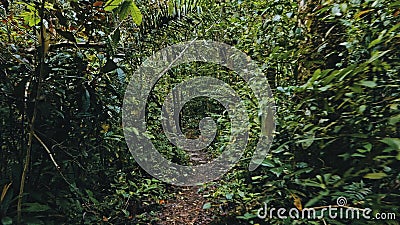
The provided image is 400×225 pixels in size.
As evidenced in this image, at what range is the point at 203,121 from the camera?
10.4 ft

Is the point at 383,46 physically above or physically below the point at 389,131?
above

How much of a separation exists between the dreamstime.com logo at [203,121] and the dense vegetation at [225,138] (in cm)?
8

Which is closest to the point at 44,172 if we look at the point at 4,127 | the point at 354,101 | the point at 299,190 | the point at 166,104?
the point at 4,127

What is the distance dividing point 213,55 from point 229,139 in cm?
120

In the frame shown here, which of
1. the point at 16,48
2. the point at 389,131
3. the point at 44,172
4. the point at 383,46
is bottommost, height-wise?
the point at 44,172

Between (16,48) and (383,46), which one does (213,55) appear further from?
(383,46)

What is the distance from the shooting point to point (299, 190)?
1.07 meters

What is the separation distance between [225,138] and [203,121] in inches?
36.5

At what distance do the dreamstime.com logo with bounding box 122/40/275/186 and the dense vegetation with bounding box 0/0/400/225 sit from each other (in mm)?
77

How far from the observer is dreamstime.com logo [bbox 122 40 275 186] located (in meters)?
1.71
